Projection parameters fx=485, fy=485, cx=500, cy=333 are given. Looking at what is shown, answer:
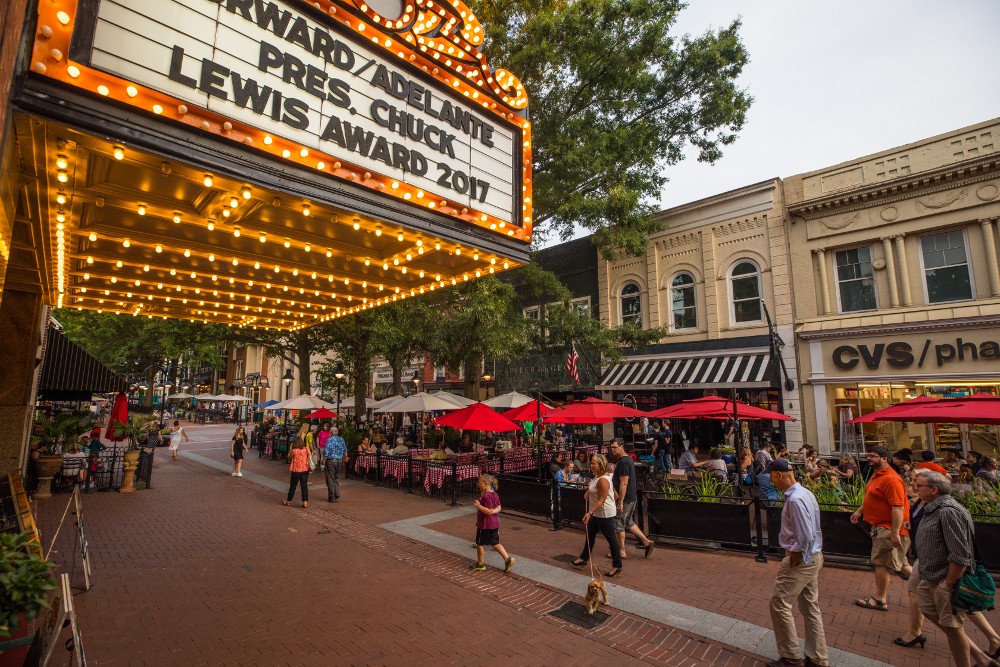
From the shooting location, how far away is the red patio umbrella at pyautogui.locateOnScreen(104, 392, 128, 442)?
13453mm

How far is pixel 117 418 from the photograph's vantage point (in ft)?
45.6

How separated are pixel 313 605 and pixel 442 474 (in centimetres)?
688

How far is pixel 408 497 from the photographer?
42.4 ft

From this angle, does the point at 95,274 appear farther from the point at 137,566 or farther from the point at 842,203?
the point at 842,203

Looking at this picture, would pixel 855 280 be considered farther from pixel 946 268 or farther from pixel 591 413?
pixel 591 413

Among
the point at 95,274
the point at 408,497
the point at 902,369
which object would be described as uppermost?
the point at 95,274

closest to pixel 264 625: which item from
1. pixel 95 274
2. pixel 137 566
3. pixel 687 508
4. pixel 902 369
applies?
pixel 137 566

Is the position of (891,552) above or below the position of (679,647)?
above

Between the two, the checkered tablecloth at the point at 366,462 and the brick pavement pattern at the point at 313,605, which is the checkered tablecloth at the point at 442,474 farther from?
the brick pavement pattern at the point at 313,605

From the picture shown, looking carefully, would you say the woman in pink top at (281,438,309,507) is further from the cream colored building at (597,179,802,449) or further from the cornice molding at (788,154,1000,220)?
the cornice molding at (788,154,1000,220)

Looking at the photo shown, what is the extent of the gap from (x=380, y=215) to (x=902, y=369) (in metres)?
17.3

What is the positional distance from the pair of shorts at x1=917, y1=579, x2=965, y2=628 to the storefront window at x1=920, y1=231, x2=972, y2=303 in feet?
49.0

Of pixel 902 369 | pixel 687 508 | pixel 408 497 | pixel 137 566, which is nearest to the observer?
pixel 137 566

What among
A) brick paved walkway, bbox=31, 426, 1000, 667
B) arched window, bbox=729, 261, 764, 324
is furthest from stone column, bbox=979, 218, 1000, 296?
brick paved walkway, bbox=31, 426, 1000, 667
